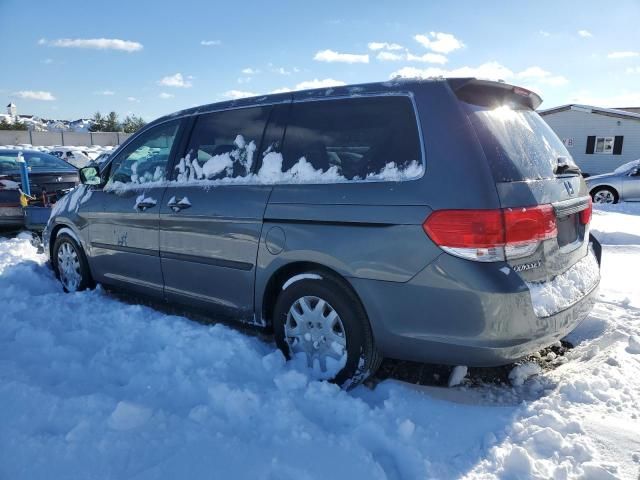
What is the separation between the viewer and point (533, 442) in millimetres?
2387

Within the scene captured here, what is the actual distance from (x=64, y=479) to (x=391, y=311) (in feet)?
5.74

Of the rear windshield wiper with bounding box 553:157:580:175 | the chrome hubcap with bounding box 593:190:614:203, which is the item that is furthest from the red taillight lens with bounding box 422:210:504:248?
the chrome hubcap with bounding box 593:190:614:203

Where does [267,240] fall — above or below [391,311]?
above

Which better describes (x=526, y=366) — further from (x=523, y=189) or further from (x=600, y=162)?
(x=600, y=162)

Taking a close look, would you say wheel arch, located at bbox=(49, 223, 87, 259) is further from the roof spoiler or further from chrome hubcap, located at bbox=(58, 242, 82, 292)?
the roof spoiler

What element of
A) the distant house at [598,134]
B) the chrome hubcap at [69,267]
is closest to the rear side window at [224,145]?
the chrome hubcap at [69,267]

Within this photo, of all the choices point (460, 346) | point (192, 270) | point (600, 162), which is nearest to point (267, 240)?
point (192, 270)

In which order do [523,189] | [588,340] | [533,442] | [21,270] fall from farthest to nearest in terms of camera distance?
[21,270] → [588,340] → [523,189] → [533,442]

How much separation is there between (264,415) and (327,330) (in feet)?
2.12

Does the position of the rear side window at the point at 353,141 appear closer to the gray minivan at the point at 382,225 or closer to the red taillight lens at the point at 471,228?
the gray minivan at the point at 382,225

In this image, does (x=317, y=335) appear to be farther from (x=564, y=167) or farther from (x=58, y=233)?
(x=58, y=233)

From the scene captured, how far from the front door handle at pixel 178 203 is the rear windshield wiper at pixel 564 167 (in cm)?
255

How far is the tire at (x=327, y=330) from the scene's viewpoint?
284cm

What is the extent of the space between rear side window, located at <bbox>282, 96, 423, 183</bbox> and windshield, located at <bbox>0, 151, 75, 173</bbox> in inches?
277
